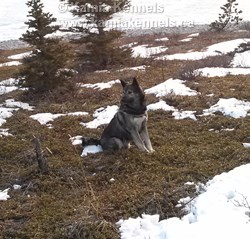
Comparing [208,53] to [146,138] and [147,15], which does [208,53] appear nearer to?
[146,138]

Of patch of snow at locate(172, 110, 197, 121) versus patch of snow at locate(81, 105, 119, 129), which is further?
patch of snow at locate(81, 105, 119, 129)

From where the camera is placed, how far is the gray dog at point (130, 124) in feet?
28.6

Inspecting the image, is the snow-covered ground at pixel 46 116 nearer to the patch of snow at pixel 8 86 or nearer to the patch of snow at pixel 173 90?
the patch of snow at pixel 173 90

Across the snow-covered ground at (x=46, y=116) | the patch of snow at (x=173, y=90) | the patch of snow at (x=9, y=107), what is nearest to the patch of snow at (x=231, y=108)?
the patch of snow at (x=173, y=90)

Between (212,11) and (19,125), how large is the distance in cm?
5893

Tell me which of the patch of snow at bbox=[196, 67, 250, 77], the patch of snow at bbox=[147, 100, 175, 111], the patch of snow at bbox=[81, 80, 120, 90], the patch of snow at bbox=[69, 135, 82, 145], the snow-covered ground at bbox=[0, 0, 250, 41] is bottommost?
the snow-covered ground at bbox=[0, 0, 250, 41]

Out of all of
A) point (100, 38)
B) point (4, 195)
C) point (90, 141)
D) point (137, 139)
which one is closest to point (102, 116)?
point (90, 141)

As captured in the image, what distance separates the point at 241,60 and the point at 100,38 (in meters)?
7.22

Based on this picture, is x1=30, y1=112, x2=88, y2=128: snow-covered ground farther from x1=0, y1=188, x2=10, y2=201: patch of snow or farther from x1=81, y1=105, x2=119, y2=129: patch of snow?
x1=0, y1=188, x2=10, y2=201: patch of snow

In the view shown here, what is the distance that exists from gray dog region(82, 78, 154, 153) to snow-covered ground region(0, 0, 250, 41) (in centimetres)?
4585

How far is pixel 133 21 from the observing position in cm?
6031

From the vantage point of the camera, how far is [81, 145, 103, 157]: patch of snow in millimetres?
9164

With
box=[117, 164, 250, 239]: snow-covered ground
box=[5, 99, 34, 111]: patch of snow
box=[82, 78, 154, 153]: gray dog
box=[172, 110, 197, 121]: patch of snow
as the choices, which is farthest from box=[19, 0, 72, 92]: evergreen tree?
box=[117, 164, 250, 239]: snow-covered ground

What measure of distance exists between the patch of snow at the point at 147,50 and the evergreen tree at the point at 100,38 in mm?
2897
